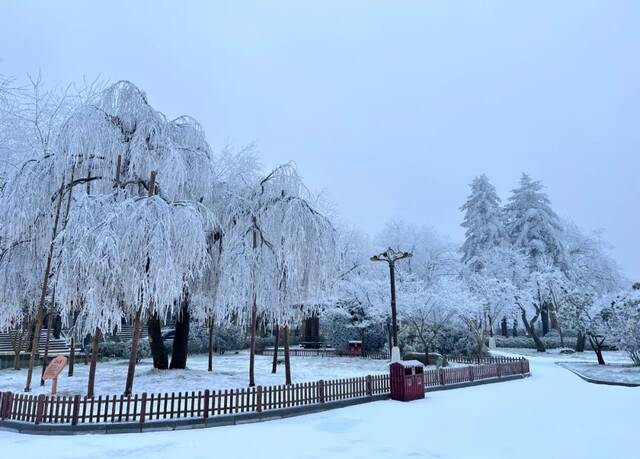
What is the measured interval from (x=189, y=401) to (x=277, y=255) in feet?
18.3

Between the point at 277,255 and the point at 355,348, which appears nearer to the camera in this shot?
the point at 277,255

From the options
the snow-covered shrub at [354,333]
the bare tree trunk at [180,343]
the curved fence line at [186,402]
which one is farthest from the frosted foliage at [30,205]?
the snow-covered shrub at [354,333]

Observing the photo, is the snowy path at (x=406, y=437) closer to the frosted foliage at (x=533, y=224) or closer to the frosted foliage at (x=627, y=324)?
the frosted foliage at (x=627, y=324)

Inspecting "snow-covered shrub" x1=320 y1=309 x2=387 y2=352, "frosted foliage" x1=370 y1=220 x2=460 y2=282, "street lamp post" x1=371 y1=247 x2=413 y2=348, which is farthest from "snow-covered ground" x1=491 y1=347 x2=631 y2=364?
"street lamp post" x1=371 y1=247 x2=413 y2=348

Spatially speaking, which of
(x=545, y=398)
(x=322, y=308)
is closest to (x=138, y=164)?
(x=545, y=398)

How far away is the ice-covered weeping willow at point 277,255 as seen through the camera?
1454 centimetres

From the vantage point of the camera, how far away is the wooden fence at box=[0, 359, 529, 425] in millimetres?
9773

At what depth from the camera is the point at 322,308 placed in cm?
3447

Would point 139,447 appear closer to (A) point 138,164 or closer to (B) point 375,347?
(A) point 138,164

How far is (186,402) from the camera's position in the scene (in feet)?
34.8

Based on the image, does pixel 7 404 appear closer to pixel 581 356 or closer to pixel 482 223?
pixel 581 356

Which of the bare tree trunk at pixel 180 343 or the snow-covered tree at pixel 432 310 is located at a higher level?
the snow-covered tree at pixel 432 310

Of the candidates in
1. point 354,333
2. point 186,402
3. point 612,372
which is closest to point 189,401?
point 186,402

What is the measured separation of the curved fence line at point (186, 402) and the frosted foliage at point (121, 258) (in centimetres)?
223
